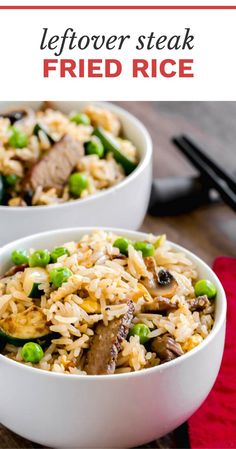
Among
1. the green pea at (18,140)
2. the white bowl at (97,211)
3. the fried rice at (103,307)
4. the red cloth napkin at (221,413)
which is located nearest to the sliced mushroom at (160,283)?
the fried rice at (103,307)

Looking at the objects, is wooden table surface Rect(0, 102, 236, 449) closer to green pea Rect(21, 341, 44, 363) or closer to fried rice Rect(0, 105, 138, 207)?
fried rice Rect(0, 105, 138, 207)

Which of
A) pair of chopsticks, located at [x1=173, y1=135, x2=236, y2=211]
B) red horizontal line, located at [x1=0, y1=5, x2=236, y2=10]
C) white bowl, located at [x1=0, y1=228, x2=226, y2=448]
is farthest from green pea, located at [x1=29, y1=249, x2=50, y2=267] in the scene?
red horizontal line, located at [x1=0, y1=5, x2=236, y2=10]

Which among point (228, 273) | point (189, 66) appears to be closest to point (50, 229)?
point (228, 273)

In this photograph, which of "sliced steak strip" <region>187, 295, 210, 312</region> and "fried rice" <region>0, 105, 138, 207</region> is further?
"fried rice" <region>0, 105, 138, 207</region>

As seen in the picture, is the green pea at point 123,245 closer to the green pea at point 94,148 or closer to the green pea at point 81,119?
the green pea at point 94,148

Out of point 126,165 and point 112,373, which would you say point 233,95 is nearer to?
point 126,165

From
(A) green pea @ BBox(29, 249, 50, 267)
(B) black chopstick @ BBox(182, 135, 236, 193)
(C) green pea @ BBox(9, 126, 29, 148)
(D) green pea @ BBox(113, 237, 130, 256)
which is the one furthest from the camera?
(B) black chopstick @ BBox(182, 135, 236, 193)

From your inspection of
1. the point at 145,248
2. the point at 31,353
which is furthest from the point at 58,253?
the point at 31,353

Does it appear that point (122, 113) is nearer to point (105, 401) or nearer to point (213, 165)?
point (213, 165)
